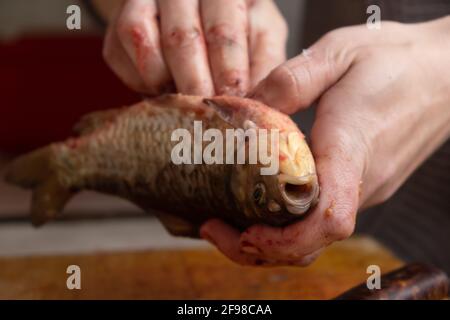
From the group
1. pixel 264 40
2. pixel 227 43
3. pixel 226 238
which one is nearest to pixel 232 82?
pixel 227 43

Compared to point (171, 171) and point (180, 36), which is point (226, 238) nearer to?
point (171, 171)

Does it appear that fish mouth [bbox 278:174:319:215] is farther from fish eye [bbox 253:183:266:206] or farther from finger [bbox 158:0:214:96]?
finger [bbox 158:0:214:96]

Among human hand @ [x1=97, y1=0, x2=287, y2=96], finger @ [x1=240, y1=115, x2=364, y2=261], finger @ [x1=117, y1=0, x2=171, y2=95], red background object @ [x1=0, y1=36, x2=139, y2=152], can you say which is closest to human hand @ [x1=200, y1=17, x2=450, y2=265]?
finger @ [x1=240, y1=115, x2=364, y2=261]

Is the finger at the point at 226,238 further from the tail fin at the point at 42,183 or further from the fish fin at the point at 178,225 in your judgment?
the tail fin at the point at 42,183

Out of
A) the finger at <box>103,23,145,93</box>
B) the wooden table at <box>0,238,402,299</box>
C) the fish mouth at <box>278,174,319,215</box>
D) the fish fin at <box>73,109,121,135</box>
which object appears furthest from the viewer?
the wooden table at <box>0,238,402,299</box>

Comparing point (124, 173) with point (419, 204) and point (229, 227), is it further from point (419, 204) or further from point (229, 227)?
point (419, 204)

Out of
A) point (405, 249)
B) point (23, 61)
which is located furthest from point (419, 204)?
point (23, 61)
